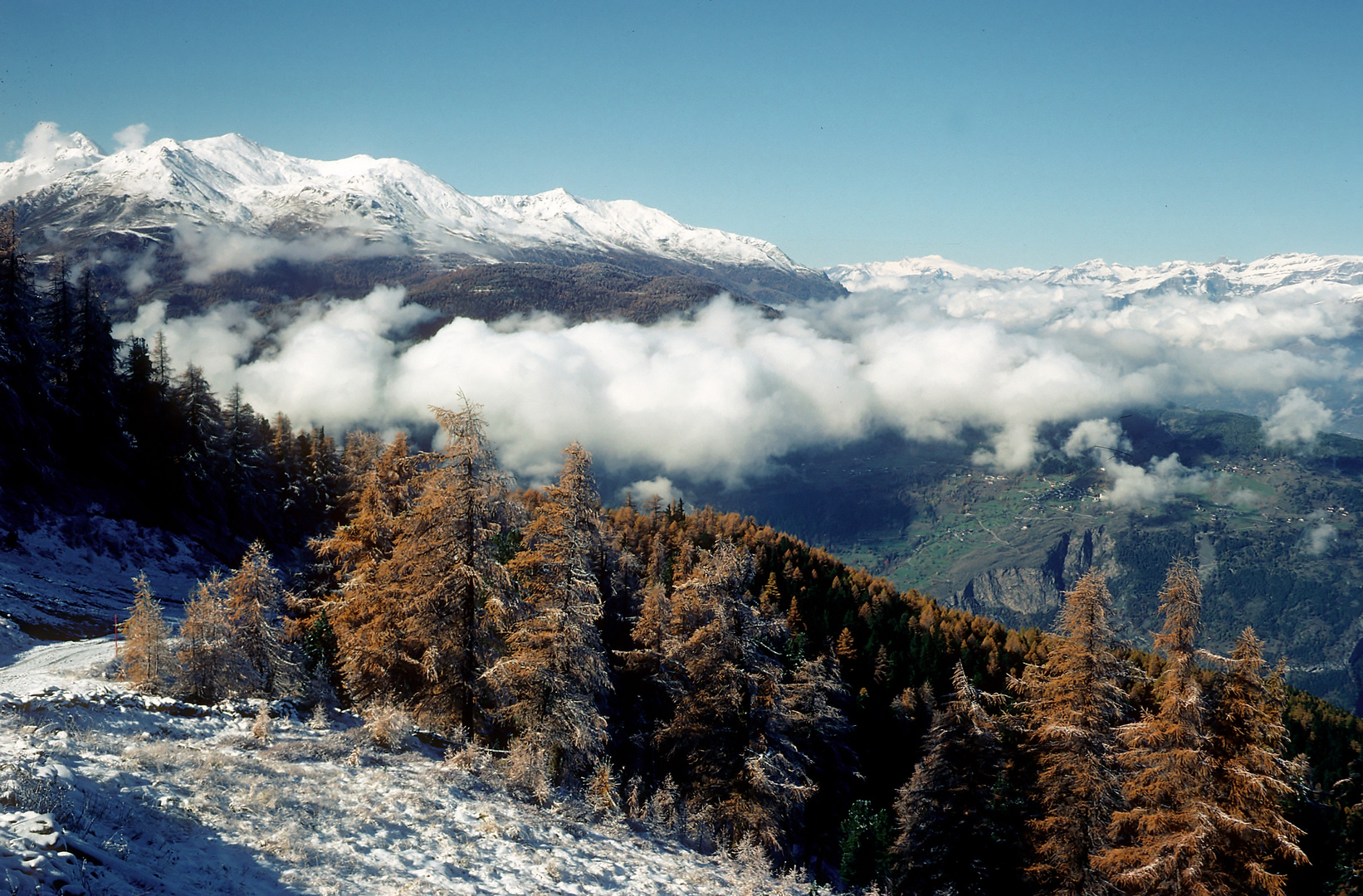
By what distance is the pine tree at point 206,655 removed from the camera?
19.4m

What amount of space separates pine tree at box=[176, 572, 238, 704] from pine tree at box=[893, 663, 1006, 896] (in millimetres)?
26723

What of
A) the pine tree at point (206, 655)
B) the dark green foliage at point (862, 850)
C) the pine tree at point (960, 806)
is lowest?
the dark green foliage at point (862, 850)

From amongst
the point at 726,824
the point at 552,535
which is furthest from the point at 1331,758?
the point at 552,535

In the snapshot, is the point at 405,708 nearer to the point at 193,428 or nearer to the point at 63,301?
the point at 193,428

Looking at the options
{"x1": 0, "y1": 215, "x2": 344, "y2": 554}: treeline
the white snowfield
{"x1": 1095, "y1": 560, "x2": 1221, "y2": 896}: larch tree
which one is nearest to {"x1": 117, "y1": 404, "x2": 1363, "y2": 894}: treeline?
{"x1": 1095, "y1": 560, "x2": 1221, "y2": 896}: larch tree

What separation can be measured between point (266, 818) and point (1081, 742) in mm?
25512

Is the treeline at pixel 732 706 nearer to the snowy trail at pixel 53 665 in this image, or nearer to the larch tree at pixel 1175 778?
the larch tree at pixel 1175 778

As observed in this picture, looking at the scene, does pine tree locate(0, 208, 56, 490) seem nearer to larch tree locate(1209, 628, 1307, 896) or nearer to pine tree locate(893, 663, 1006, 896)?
pine tree locate(893, 663, 1006, 896)

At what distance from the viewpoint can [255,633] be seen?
880 inches

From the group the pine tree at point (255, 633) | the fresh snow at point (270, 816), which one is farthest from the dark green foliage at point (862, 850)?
the pine tree at point (255, 633)

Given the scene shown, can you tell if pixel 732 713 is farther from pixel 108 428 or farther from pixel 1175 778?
pixel 108 428

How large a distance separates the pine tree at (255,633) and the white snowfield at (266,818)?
3.01m

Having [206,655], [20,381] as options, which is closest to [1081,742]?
[206,655]

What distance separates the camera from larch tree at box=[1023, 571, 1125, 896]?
24.3m
